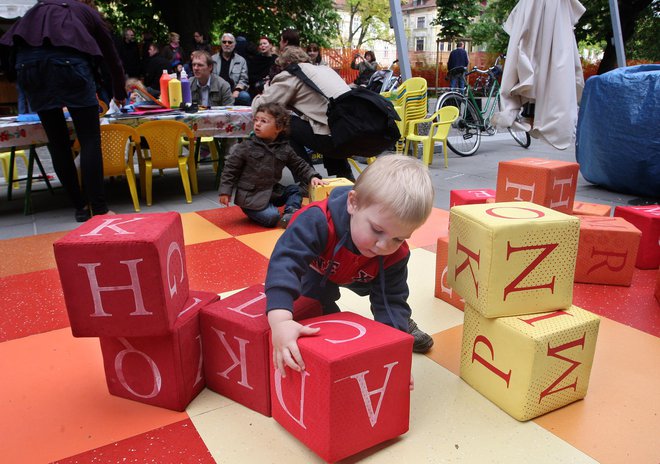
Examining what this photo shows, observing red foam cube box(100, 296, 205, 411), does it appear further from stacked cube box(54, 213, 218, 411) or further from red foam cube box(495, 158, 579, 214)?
red foam cube box(495, 158, 579, 214)

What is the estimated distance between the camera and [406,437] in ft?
4.57

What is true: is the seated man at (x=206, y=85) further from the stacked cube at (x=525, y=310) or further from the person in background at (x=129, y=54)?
the stacked cube at (x=525, y=310)

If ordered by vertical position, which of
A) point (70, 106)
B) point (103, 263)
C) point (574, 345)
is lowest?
point (574, 345)

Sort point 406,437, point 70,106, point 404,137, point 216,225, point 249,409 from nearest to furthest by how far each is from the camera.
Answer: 1. point 406,437
2. point 249,409
3. point 70,106
4. point 216,225
5. point 404,137

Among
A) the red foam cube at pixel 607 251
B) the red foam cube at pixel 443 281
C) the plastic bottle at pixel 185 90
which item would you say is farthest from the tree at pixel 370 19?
the red foam cube at pixel 443 281

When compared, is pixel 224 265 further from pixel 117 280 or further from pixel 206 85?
pixel 206 85

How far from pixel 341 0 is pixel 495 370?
58.2m

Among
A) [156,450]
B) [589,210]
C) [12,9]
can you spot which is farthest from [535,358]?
[12,9]

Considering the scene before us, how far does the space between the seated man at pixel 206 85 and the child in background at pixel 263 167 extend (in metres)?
2.03

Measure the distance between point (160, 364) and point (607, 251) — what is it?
6.93ft

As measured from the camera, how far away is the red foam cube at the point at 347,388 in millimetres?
1174

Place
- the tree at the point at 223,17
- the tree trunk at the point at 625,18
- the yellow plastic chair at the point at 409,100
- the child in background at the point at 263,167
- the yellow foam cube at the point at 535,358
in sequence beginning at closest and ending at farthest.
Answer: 1. the yellow foam cube at the point at 535,358
2. the child in background at the point at 263,167
3. the yellow plastic chair at the point at 409,100
4. the tree at the point at 223,17
5. the tree trunk at the point at 625,18

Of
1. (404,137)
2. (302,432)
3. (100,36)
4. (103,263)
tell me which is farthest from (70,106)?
(404,137)

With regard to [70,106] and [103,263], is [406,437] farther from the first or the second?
[70,106]
